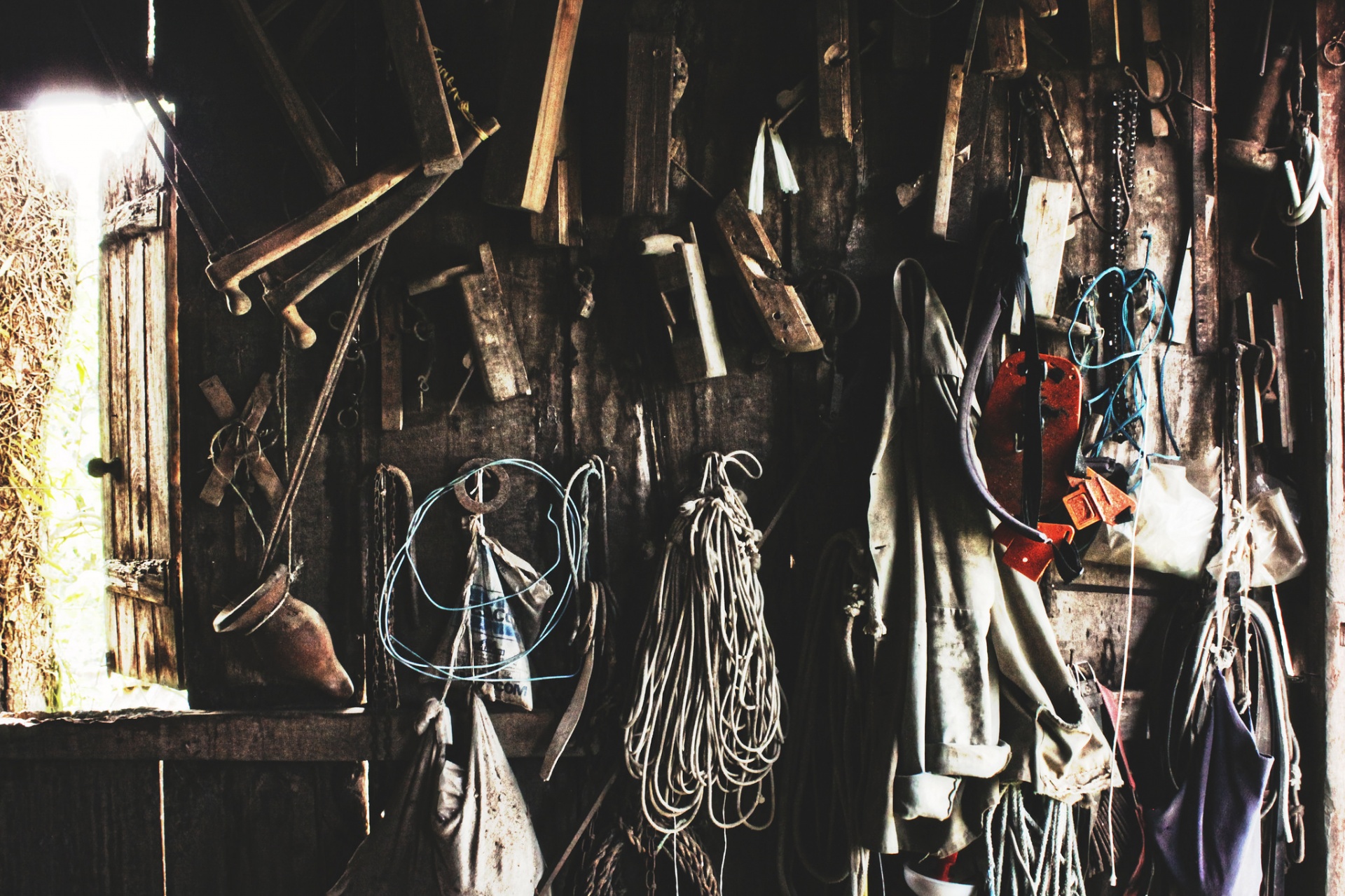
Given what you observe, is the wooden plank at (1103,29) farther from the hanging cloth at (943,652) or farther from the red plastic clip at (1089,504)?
the red plastic clip at (1089,504)

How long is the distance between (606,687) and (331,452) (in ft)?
3.53

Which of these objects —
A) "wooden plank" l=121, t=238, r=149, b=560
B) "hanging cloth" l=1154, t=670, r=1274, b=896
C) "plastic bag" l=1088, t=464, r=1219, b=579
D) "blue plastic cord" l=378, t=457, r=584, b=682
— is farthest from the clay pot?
"hanging cloth" l=1154, t=670, r=1274, b=896

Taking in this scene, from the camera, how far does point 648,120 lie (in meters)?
2.07

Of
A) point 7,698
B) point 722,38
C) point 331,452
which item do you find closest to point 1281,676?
point 722,38

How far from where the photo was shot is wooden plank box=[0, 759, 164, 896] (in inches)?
91.4

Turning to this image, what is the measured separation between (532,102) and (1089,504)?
179 cm

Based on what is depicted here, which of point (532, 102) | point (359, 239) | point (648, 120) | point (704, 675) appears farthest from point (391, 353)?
point (704, 675)

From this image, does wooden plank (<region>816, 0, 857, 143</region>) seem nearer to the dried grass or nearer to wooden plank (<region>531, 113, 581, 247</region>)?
wooden plank (<region>531, 113, 581, 247</region>)

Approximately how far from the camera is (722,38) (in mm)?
2232

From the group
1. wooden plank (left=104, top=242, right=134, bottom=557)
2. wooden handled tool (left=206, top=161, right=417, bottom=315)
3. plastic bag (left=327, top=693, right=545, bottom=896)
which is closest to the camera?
wooden handled tool (left=206, top=161, right=417, bottom=315)

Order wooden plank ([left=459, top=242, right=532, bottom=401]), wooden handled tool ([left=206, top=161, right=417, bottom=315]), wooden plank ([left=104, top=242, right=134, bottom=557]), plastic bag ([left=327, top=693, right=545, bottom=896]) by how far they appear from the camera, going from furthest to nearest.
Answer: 1. wooden plank ([left=104, top=242, right=134, bottom=557])
2. wooden plank ([left=459, top=242, right=532, bottom=401])
3. plastic bag ([left=327, top=693, right=545, bottom=896])
4. wooden handled tool ([left=206, top=161, right=417, bottom=315])

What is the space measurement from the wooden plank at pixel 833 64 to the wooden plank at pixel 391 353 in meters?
1.31

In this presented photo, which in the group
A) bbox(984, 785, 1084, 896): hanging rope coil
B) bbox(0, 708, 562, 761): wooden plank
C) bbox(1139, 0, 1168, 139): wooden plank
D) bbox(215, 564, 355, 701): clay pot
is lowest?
bbox(984, 785, 1084, 896): hanging rope coil

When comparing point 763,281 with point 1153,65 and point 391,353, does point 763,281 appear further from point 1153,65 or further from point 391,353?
point 1153,65
